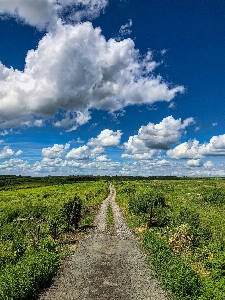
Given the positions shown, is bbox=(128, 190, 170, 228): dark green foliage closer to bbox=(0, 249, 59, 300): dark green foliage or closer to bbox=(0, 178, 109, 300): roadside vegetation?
bbox=(0, 178, 109, 300): roadside vegetation

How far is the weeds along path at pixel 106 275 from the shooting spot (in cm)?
1758

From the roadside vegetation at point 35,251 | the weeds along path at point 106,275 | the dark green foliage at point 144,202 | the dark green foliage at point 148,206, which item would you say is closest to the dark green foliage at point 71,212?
the roadside vegetation at point 35,251

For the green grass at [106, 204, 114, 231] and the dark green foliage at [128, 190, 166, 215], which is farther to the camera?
the dark green foliage at [128, 190, 166, 215]

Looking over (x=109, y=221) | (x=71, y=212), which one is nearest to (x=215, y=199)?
(x=109, y=221)

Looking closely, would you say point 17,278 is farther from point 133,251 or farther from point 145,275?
point 133,251

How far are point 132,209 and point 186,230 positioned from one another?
22.9 metres

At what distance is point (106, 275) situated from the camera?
68.5 feet

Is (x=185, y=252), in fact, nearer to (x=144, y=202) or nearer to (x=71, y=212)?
(x=71, y=212)

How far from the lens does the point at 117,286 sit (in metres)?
18.8

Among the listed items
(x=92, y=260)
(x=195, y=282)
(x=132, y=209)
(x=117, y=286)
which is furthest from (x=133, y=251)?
(x=132, y=209)

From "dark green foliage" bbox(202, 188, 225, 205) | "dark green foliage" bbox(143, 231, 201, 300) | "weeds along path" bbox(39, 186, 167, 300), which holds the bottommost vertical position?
"weeds along path" bbox(39, 186, 167, 300)

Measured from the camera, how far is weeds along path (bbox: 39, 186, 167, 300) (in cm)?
1758

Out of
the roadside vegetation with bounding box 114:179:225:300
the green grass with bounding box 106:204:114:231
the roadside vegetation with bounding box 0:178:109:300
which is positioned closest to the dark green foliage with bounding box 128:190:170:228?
the roadside vegetation with bounding box 114:179:225:300

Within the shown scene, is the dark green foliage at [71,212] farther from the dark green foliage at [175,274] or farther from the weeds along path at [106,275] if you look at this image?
the dark green foliage at [175,274]
